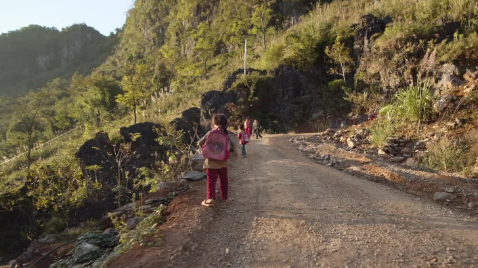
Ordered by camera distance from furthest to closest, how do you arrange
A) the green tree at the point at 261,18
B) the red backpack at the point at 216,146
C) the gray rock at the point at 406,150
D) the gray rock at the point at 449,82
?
the green tree at the point at 261,18 → the gray rock at the point at 449,82 → the gray rock at the point at 406,150 → the red backpack at the point at 216,146

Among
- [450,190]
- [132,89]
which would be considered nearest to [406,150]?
[450,190]

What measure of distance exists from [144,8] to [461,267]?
77.0 metres

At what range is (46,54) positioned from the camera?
109 metres

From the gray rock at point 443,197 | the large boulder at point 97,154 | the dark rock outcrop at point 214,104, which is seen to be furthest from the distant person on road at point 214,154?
the dark rock outcrop at point 214,104

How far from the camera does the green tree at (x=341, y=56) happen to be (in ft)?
52.6

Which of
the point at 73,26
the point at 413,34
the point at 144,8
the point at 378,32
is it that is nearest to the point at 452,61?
the point at 413,34

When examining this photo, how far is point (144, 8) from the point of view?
6644 cm

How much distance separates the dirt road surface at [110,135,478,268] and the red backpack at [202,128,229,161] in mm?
774

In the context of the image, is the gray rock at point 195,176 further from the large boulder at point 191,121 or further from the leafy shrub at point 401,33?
the leafy shrub at point 401,33

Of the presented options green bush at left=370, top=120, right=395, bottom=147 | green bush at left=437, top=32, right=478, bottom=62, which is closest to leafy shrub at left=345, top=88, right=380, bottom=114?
green bush at left=437, top=32, right=478, bottom=62

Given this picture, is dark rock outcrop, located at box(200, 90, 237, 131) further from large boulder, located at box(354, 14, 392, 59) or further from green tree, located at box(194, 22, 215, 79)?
green tree, located at box(194, 22, 215, 79)

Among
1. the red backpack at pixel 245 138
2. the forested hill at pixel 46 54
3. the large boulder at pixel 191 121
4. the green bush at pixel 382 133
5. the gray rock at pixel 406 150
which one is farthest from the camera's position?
the forested hill at pixel 46 54

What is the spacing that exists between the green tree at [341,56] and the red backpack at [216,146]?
46.9ft

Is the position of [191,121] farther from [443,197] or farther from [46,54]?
[46,54]
